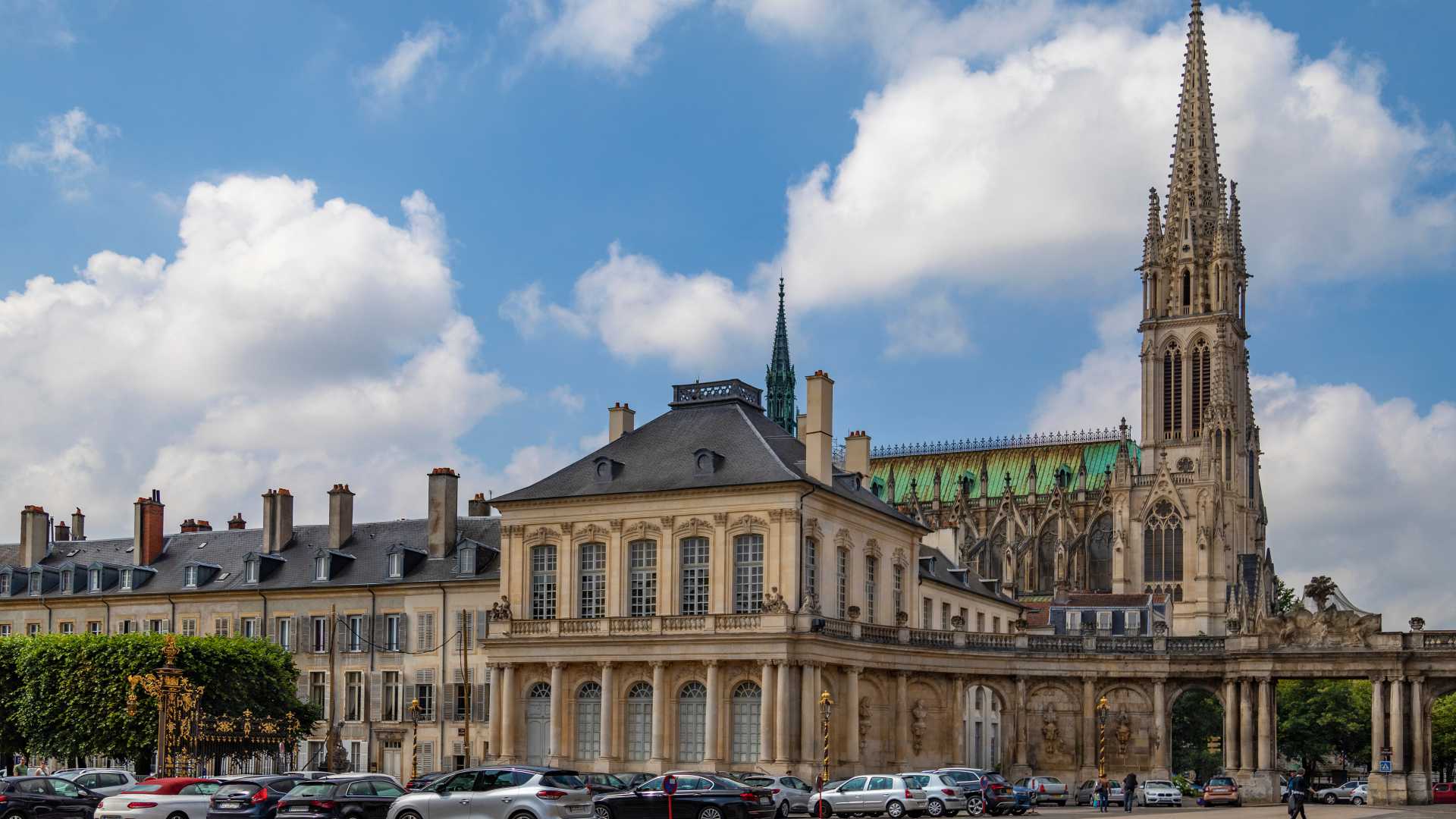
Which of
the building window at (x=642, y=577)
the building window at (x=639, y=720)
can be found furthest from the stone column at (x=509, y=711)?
the building window at (x=642, y=577)

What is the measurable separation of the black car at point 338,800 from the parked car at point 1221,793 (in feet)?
100

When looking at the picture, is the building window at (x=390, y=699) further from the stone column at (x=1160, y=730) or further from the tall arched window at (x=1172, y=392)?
the tall arched window at (x=1172, y=392)

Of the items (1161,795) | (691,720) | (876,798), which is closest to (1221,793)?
(1161,795)

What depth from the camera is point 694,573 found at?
59.6 metres

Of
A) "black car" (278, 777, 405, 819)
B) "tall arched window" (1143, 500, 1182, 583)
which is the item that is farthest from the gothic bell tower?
"black car" (278, 777, 405, 819)

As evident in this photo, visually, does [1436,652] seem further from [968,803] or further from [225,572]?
[225,572]

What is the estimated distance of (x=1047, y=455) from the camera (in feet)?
438

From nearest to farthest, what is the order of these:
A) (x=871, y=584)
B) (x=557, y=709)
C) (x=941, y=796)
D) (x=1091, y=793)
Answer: (x=941, y=796), (x=1091, y=793), (x=557, y=709), (x=871, y=584)

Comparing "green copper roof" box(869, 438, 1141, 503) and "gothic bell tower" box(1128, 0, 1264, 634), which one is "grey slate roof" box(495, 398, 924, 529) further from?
"green copper roof" box(869, 438, 1141, 503)

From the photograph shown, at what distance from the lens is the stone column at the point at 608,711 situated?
58500 millimetres

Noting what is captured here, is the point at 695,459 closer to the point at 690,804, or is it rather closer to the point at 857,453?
the point at 857,453

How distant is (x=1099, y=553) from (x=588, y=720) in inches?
2806

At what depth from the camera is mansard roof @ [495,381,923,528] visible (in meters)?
59.6

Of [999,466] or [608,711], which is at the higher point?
[999,466]
